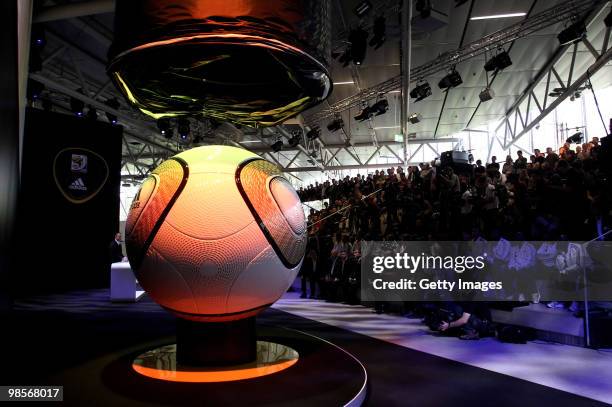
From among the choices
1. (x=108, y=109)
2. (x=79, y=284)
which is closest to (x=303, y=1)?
(x=79, y=284)

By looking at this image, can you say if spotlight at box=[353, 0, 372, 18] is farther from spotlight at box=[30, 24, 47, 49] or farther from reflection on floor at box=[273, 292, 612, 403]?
spotlight at box=[30, 24, 47, 49]

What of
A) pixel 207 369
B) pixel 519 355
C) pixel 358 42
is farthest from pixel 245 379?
pixel 358 42

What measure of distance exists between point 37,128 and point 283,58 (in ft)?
38.9

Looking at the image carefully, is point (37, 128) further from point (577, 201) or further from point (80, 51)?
point (577, 201)

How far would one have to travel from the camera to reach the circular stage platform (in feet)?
6.74

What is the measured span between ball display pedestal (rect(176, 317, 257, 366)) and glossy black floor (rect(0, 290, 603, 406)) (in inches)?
13.5

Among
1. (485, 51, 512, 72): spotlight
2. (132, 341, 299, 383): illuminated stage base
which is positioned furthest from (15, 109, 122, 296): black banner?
(485, 51, 512, 72): spotlight

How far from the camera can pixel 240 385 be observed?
228 cm

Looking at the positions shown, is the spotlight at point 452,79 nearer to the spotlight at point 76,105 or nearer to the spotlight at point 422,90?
the spotlight at point 422,90

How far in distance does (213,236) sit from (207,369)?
0.83 m

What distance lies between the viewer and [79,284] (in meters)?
12.5

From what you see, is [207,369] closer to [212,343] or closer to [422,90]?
[212,343]

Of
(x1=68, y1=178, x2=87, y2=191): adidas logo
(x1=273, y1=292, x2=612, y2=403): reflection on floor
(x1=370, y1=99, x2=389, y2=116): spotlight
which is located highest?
(x1=370, y1=99, x2=389, y2=116): spotlight

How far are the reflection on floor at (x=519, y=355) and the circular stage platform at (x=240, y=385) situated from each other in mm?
1602
